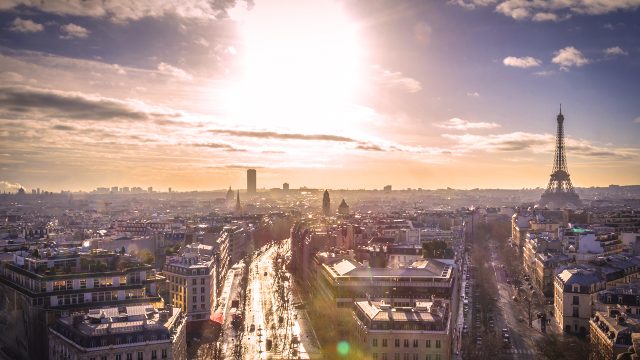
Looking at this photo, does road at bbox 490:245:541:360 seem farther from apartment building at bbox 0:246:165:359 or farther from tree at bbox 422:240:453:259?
apartment building at bbox 0:246:165:359

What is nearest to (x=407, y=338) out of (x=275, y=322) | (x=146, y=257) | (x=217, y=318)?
(x=275, y=322)

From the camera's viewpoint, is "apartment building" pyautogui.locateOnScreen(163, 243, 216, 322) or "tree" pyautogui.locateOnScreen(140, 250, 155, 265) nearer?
"apartment building" pyautogui.locateOnScreen(163, 243, 216, 322)

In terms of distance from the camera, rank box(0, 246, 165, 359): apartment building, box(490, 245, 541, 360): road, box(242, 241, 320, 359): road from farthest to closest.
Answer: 1. box(490, 245, 541, 360): road
2. box(242, 241, 320, 359): road
3. box(0, 246, 165, 359): apartment building

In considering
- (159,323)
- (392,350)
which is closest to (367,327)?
(392,350)

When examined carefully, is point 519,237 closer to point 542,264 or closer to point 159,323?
point 542,264

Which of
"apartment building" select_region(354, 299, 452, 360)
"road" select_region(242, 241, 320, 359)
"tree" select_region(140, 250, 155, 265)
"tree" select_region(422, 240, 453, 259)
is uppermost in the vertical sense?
"tree" select_region(422, 240, 453, 259)

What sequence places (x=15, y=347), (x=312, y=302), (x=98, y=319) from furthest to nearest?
(x=312, y=302) → (x=15, y=347) → (x=98, y=319)

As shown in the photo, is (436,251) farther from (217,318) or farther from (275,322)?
(217,318)

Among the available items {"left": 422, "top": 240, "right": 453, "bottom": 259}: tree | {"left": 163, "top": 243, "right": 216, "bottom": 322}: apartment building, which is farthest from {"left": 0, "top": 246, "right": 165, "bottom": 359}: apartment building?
{"left": 422, "top": 240, "right": 453, "bottom": 259}: tree

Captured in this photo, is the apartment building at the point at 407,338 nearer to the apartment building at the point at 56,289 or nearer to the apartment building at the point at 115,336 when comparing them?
the apartment building at the point at 115,336

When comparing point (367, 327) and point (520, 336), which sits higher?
point (367, 327)

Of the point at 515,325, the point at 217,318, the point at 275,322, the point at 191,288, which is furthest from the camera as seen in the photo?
the point at 275,322
